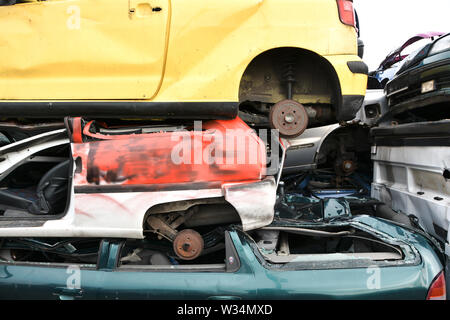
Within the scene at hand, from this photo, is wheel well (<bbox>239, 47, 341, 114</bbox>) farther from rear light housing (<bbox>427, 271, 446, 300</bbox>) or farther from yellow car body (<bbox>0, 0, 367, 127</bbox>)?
rear light housing (<bbox>427, 271, 446, 300</bbox>)

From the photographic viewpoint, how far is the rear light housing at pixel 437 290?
1.54 meters

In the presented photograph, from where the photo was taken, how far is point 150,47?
1862mm

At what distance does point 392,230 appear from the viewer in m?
1.88

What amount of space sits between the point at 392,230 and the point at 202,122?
1429 millimetres

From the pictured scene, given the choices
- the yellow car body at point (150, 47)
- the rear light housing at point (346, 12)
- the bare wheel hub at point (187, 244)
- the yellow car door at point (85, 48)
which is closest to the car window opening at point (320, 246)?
the bare wheel hub at point (187, 244)

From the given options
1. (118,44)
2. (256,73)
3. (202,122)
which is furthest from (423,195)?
(118,44)

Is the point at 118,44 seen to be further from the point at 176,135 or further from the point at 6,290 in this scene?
the point at 6,290

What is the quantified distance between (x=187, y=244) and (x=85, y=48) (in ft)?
4.62

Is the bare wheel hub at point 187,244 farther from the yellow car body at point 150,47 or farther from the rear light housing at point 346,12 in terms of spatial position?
the rear light housing at point 346,12

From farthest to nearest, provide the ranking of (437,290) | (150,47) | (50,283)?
(150,47) < (50,283) < (437,290)

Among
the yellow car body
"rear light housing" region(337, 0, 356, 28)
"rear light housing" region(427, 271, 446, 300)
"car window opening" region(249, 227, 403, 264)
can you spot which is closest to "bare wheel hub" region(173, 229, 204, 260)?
"car window opening" region(249, 227, 403, 264)

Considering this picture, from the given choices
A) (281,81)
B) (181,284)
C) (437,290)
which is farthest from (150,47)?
(437,290)

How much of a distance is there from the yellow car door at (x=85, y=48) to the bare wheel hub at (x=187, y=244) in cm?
92

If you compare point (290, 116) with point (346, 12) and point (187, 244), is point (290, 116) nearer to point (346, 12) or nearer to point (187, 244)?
point (346, 12)
